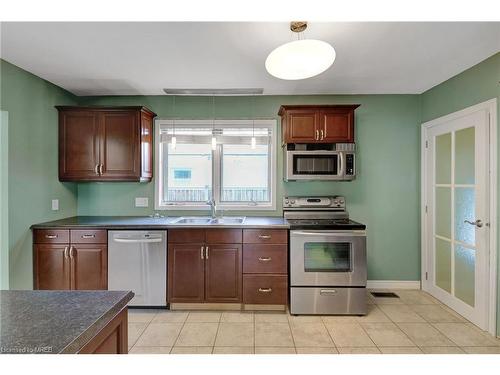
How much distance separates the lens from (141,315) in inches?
106

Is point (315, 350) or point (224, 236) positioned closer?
point (315, 350)

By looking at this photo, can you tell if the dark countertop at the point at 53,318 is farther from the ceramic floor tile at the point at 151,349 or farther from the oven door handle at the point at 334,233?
the oven door handle at the point at 334,233

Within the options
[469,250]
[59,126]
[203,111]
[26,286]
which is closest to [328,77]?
[203,111]

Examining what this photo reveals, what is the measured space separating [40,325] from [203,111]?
2950 millimetres

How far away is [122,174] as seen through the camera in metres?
3.04

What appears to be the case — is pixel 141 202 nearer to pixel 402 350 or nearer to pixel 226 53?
pixel 226 53

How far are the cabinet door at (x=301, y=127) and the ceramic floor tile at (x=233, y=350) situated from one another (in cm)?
206

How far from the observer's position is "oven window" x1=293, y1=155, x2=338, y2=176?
9.98ft

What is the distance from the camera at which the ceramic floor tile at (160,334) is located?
2.21 metres

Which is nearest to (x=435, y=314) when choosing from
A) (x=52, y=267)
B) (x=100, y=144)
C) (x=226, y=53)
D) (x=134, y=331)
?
(x=134, y=331)

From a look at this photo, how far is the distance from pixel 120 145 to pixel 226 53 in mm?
1604

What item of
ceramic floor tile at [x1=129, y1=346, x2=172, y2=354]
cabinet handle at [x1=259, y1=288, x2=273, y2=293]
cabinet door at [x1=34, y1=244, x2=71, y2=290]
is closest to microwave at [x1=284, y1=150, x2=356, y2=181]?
cabinet handle at [x1=259, y1=288, x2=273, y2=293]
